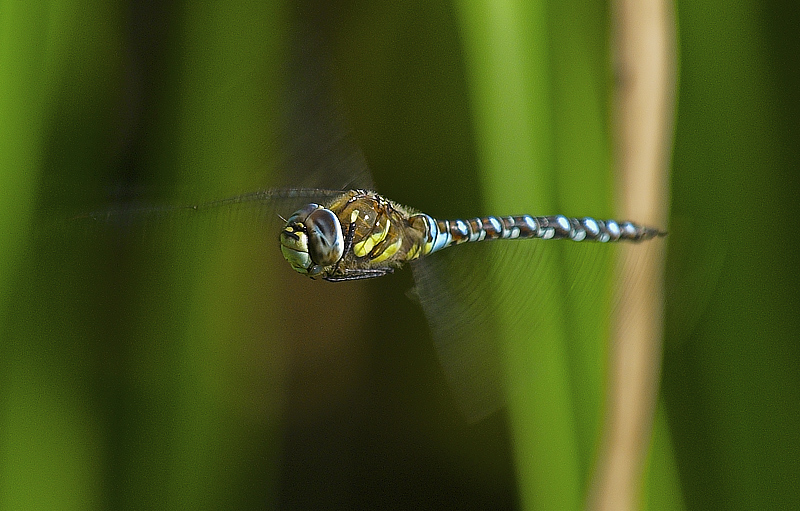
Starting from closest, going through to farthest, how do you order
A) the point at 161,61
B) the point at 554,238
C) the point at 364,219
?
the point at 364,219 < the point at 554,238 < the point at 161,61

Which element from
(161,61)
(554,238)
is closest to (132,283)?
(161,61)

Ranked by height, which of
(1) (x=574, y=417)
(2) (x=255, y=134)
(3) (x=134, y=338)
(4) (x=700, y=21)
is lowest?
(1) (x=574, y=417)

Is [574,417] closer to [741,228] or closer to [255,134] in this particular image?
[741,228]

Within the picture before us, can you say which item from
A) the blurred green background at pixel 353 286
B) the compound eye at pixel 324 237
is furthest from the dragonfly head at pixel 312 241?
the blurred green background at pixel 353 286

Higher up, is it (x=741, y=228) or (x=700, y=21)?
(x=700, y=21)

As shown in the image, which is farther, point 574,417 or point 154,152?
point 154,152

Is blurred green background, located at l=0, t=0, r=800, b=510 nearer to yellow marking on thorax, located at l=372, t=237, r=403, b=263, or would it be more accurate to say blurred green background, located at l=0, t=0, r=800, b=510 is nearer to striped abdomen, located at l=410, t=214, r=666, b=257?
striped abdomen, located at l=410, t=214, r=666, b=257
